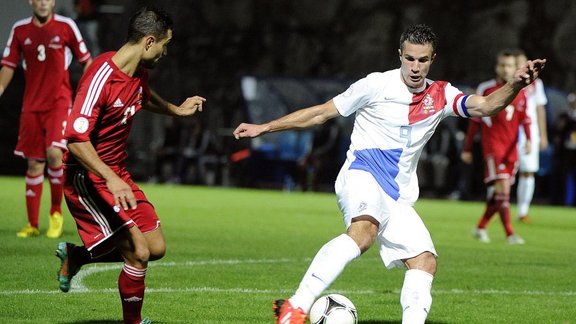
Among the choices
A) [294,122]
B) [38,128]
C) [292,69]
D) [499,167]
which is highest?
[294,122]

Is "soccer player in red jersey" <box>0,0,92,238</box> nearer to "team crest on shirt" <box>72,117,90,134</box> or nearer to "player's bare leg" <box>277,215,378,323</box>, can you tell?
"team crest on shirt" <box>72,117,90,134</box>

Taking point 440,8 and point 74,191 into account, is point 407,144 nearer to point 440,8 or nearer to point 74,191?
point 74,191

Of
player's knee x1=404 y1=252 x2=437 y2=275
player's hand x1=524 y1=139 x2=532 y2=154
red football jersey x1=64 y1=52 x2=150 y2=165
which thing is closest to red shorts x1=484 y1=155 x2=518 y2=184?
player's hand x1=524 y1=139 x2=532 y2=154

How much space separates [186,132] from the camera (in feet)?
105

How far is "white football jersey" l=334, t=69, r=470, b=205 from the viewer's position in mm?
7582

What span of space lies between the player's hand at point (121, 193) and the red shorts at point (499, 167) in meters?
8.88

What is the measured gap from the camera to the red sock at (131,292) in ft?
24.3

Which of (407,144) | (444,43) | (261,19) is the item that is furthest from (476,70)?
(407,144)

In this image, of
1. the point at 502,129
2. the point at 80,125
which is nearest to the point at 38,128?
the point at 502,129

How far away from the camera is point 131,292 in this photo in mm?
7398

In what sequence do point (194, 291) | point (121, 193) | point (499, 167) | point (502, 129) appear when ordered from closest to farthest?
1. point (121, 193)
2. point (194, 291)
3. point (499, 167)
4. point (502, 129)

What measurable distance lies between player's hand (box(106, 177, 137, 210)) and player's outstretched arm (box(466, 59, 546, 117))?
7.03ft

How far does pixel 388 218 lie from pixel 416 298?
0.52m

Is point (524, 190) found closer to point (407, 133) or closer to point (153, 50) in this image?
point (407, 133)
